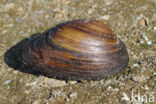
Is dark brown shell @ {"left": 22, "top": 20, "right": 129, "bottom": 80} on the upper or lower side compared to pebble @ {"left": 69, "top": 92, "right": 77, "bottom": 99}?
upper

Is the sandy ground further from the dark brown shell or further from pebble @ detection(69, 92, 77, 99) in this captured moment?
the dark brown shell

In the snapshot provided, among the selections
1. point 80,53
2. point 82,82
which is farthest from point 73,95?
point 80,53

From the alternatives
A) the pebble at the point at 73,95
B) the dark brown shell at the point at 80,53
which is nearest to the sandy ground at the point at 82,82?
the pebble at the point at 73,95

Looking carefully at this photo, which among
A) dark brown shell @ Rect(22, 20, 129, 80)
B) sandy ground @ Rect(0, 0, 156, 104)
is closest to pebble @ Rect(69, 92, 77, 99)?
sandy ground @ Rect(0, 0, 156, 104)

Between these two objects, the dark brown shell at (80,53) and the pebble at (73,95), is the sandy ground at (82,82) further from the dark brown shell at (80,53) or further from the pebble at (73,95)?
the dark brown shell at (80,53)

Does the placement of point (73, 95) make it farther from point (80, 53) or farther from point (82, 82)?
point (80, 53)

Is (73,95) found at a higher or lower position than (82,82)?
lower
